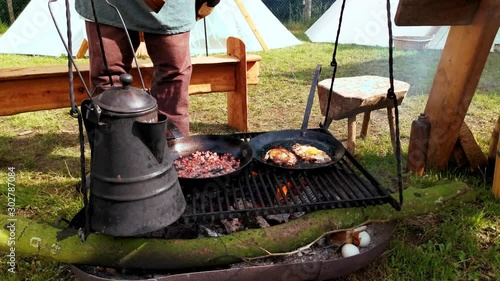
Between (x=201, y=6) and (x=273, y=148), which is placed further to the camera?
(x=201, y=6)

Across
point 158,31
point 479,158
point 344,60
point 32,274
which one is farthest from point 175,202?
point 344,60

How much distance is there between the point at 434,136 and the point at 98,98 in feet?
7.98

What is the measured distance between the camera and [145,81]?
12.6 ft

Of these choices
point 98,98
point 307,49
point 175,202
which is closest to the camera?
point 98,98

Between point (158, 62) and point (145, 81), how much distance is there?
0.99 metres

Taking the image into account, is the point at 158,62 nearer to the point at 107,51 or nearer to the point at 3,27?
the point at 107,51

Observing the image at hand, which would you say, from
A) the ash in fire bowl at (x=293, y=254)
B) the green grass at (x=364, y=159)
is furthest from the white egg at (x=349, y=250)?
the green grass at (x=364, y=159)

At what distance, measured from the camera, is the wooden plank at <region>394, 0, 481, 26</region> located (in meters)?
2.52

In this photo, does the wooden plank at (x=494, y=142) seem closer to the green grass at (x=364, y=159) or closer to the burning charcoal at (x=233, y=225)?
the green grass at (x=364, y=159)

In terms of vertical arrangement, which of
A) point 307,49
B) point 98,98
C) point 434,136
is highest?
point 98,98

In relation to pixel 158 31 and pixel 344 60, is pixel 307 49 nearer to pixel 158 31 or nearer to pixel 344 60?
pixel 344 60

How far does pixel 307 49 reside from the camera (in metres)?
8.21

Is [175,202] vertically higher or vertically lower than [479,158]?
higher

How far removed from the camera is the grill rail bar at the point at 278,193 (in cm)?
192
